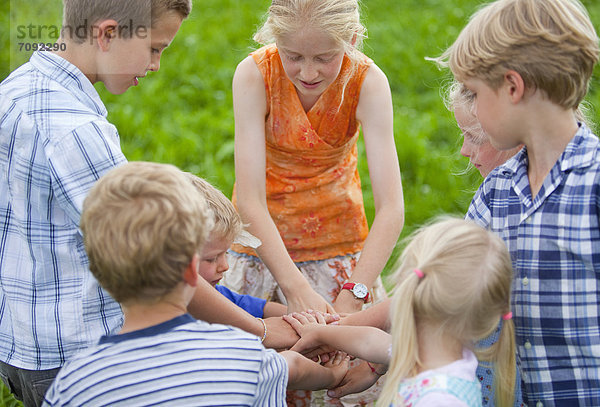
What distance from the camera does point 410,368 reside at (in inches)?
79.3

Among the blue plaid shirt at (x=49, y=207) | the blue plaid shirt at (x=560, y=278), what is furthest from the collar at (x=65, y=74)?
the blue plaid shirt at (x=560, y=278)

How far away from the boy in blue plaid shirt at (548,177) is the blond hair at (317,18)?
639 millimetres

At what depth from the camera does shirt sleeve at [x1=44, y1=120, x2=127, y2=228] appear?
2189 mm

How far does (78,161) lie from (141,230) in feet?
1.60

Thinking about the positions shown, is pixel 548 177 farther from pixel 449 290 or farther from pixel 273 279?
pixel 273 279

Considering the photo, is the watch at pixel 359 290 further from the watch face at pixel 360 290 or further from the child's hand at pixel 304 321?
the child's hand at pixel 304 321

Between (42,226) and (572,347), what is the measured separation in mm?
1636

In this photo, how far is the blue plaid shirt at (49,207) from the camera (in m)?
2.21

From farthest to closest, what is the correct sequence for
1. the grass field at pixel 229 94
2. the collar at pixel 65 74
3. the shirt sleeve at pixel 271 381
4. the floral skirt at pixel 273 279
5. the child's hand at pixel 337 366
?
1. the grass field at pixel 229 94
2. the floral skirt at pixel 273 279
3. the child's hand at pixel 337 366
4. the collar at pixel 65 74
5. the shirt sleeve at pixel 271 381

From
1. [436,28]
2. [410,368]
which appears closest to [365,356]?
[410,368]

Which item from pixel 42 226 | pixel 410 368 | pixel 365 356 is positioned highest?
pixel 42 226

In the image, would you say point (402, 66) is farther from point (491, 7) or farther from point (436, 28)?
point (491, 7)

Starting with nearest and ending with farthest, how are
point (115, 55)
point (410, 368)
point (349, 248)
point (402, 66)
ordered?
point (410, 368)
point (115, 55)
point (349, 248)
point (402, 66)

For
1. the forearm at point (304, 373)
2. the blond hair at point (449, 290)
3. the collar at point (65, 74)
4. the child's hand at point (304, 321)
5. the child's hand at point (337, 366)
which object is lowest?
the child's hand at point (337, 366)
